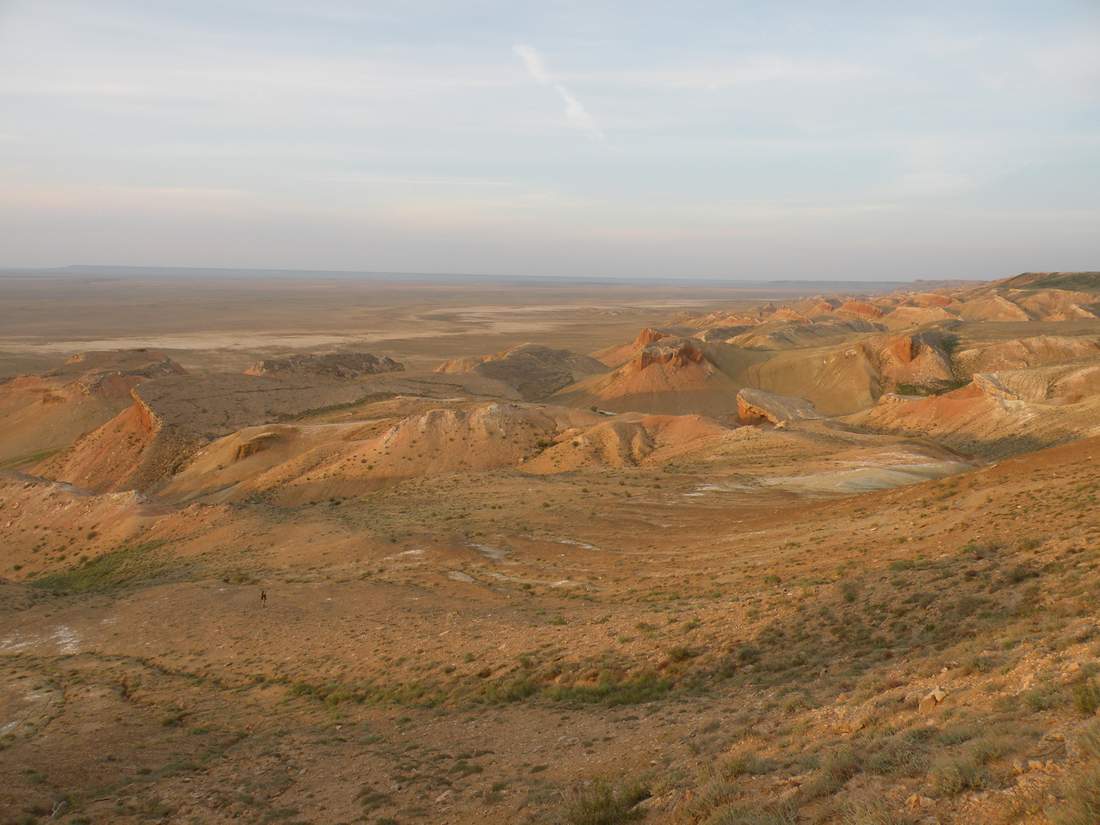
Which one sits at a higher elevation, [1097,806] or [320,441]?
[1097,806]

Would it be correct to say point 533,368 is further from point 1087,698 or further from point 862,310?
point 1087,698

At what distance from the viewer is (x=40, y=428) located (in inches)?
2318

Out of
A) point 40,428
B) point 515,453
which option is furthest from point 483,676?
point 40,428

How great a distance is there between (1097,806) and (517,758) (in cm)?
729

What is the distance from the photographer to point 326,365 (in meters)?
80.7

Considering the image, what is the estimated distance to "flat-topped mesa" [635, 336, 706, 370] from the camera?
2891 inches

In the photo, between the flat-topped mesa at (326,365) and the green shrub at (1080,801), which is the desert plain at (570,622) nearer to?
the green shrub at (1080,801)

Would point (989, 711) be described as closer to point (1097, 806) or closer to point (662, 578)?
point (1097, 806)

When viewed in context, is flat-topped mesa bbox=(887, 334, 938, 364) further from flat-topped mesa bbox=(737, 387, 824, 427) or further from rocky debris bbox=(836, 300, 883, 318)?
rocky debris bbox=(836, 300, 883, 318)

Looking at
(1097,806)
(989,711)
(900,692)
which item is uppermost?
(1097,806)

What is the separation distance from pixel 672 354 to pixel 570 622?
59.9 meters

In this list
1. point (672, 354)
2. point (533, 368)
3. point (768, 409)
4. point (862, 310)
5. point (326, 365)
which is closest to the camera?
point (768, 409)


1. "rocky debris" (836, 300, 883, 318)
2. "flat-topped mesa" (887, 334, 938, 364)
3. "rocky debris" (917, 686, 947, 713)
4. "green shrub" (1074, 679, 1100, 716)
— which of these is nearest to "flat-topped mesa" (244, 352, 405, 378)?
"flat-topped mesa" (887, 334, 938, 364)

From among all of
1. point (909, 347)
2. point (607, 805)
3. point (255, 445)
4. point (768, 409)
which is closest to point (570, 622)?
point (607, 805)
